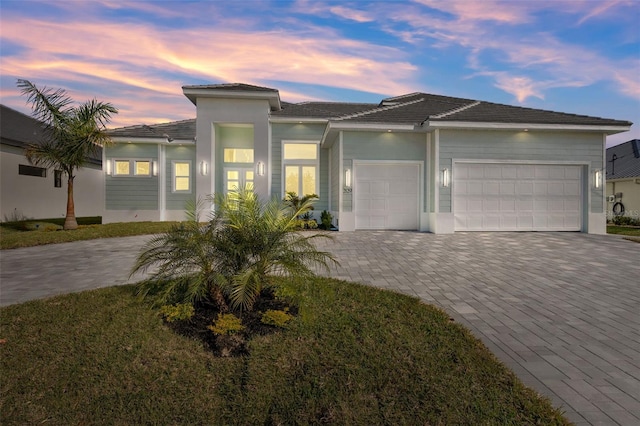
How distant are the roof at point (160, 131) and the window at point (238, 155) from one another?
2190 mm

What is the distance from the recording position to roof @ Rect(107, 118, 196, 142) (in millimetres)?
15969

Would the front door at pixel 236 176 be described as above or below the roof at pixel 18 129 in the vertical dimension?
below

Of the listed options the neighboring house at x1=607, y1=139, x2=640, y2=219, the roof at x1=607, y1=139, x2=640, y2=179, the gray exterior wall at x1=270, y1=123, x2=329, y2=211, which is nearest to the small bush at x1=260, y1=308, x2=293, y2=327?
the gray exterior wall at x1=270, y1=123, x2=329, y2=211

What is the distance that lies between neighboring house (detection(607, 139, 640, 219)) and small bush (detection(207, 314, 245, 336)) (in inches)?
942

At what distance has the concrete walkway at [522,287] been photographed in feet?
8.66

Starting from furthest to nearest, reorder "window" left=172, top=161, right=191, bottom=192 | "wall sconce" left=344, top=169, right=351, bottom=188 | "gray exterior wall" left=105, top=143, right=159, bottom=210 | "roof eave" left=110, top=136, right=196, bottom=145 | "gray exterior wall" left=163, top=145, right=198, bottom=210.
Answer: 1. "window" left=172, top=161, right=191, bottom=192
2. "gray exterior wall" left=163, top=145, right=198, bottom=210
3. "gray exterior wall" left=105, top=143, right=159, bottom=210
4. "roof eave" left=110, top=136, right=196, bottom=145
5. "wall sconce" left=344, top=169, right=351, bottom=188

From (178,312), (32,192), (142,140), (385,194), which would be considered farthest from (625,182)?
(32,192)

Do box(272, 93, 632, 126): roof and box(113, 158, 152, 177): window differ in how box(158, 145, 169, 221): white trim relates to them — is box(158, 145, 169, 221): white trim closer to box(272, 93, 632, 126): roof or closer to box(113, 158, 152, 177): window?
box(113, 158, 152, 177): window

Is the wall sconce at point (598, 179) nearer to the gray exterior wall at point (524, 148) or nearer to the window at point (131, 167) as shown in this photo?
the gray exterior wall at point (524, 148)

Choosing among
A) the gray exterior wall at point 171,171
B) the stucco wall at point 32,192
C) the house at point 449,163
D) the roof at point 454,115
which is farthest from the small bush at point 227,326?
the stucco wall at point 32,192

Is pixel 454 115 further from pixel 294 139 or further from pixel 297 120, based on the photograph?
pixel 294 139

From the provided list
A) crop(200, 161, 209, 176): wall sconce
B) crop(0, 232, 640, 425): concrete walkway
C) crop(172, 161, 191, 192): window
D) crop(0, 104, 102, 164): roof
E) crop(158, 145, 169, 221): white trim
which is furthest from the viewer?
crop(172, 161, 191, 192): window

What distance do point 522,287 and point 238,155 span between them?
13.6 meters

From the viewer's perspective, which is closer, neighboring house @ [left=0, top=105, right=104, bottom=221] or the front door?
neighboring house @ [left=0, top=105, right=104, bottom=221]
